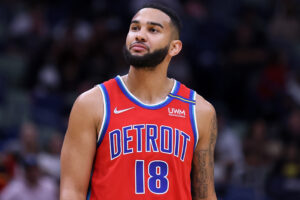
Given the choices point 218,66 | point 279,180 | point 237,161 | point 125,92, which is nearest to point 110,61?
point 218,66

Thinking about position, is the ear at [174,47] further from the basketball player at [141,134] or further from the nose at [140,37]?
the nose at [140,37]

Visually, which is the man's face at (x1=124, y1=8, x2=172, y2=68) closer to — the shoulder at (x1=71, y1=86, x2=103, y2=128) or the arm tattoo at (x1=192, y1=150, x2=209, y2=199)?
the shoulder at (x1=71, y1=86, x2=103, y2=128)

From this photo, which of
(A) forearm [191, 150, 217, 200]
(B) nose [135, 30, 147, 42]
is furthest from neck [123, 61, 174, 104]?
(A) forearm [191, 150, 217, 200]

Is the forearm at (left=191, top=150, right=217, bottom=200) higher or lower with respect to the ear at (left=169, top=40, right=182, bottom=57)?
lower

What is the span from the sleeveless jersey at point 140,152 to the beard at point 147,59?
0.24 m

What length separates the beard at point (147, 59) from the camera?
168 inches

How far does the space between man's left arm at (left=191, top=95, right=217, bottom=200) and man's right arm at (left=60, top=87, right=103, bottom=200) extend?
749 millimetres

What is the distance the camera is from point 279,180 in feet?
29.0

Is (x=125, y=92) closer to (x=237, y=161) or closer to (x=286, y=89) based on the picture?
(x=237, y=161)

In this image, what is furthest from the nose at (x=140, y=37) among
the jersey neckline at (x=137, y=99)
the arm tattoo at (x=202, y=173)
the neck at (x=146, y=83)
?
the arm tattoo at (x=202, y=173)

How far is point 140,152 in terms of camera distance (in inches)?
166

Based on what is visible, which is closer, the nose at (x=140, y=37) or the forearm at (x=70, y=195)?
the forearm at (x=70, y=195)

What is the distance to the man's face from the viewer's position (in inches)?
168

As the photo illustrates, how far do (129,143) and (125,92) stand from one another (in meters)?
0.38
